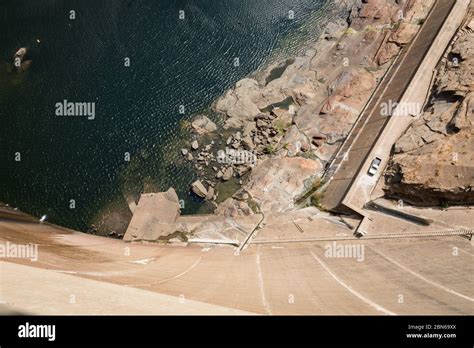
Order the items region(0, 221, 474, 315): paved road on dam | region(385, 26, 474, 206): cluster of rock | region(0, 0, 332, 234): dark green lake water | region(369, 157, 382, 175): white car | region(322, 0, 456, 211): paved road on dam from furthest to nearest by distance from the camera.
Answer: region(0, 0, 332, 234): dark green lake water → region(322, 0, 456, 211): paved road on dam → region(369, 157, 382, 175): white car → region(385, 26, 474, 206): cluster of rock → region(0, 221, 474, 315): paved road on dam

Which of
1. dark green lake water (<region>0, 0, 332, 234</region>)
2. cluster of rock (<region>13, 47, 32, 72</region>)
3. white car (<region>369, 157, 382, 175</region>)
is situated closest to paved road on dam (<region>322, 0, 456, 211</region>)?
white car (<region>369, 157, 382, 175</region>)

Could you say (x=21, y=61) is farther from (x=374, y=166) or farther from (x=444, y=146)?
(x=444, y=146)

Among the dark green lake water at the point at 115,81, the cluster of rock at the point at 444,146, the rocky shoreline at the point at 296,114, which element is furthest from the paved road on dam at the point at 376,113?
the dark green lake water at the point at 115,81

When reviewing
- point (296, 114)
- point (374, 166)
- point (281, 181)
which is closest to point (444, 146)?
point (374, 166)

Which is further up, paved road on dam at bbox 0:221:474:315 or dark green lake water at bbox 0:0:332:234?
dark green lake water at bbox 0:0:332:234

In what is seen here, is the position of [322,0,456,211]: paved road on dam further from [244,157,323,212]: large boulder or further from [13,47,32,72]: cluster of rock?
[13,47,32,72]: cluster of rock
